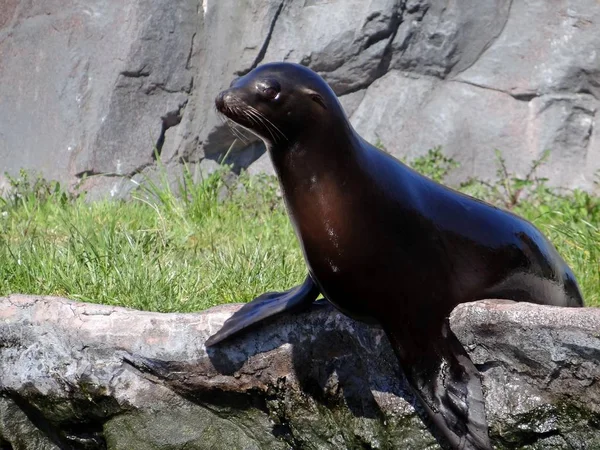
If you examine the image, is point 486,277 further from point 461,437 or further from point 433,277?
point 461,437

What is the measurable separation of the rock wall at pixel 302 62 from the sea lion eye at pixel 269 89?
4.80m

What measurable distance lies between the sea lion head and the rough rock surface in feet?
2.52

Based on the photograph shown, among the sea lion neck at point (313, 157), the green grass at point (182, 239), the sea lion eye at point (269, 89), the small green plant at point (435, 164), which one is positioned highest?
the sea lion eye at point (269, 89)

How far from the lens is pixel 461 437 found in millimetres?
3238

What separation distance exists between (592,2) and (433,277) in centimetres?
567

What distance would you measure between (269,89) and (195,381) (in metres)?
1.16

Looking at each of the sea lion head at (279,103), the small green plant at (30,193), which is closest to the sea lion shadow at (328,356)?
the sea lion head at (279,103)

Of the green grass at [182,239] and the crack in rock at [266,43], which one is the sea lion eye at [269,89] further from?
the crack in rock at [266,43]

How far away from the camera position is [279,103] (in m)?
3.16

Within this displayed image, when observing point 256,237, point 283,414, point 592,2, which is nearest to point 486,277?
point 283,414

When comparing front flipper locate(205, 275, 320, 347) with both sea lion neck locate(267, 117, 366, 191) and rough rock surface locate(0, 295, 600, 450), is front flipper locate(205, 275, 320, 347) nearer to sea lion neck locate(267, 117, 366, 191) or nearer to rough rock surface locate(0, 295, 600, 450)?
rough rock surface locate(0, 295, 600, 450)

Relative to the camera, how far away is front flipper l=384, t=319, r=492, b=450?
A: 324 cm

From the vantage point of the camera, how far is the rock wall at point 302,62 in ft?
26.0

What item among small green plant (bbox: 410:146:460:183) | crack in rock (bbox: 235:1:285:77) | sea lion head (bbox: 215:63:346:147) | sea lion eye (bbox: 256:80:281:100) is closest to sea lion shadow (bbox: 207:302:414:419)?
sea lion head (bbox: 215:63:346:147)
